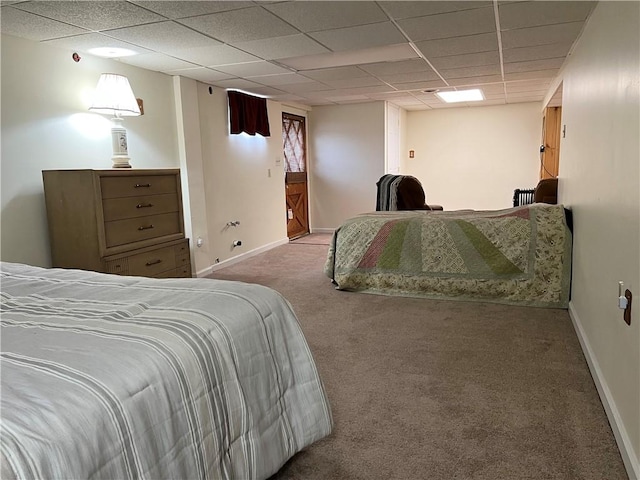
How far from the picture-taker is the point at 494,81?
17.4 ft

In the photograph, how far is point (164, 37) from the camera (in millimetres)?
3162

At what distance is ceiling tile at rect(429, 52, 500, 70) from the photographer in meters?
4.00

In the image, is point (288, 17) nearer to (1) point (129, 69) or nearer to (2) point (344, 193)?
(1) point (129, 69)

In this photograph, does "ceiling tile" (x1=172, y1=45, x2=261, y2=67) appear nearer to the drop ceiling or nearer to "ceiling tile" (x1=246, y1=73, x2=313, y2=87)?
the drop ceiling

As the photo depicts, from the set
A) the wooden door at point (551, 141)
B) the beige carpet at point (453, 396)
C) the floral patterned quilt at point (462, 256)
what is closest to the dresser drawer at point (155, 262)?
the beige carpet at point (453, 396)

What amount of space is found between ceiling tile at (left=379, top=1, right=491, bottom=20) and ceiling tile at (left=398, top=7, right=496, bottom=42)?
76mm

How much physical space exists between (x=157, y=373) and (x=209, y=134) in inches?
168

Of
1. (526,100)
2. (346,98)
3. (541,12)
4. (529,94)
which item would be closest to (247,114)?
(346,98)

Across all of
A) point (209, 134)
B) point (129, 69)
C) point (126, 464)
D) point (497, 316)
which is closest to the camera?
point (126, 464)

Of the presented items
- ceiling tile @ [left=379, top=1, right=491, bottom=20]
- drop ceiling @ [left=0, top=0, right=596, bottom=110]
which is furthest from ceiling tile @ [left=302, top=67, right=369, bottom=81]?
ceiling tile @ [left=379, top=1, right=491, bottom=20]

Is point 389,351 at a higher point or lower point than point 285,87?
lower

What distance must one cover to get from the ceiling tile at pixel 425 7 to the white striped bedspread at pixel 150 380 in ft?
6.61

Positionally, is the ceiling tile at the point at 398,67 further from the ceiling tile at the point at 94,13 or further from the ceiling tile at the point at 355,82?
the ceiling tile at the point at 94,13

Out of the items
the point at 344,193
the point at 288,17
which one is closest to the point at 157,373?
the point at 288,17
